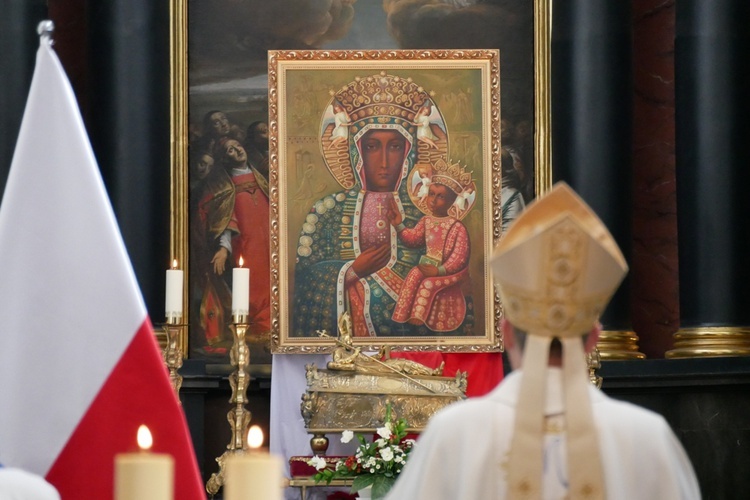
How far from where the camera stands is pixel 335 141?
8.05m

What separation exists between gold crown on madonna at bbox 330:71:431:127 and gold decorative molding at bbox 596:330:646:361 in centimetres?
191

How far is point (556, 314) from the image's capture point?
10.0 feet

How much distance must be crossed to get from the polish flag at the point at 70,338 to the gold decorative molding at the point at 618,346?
5164 mm

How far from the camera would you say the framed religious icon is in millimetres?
7941

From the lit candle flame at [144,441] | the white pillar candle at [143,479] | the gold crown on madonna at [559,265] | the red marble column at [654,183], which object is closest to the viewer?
the white pillar candle at [143,479]

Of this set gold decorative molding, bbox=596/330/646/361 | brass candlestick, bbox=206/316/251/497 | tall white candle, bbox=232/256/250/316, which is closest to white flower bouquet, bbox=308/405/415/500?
brass candlestick, bbox=206/316/251/497

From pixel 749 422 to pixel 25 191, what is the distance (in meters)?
5.19

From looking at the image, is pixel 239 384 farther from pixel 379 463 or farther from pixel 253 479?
pixel 253 479

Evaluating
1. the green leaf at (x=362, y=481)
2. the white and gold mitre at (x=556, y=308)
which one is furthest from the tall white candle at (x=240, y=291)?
the white and gold mitre at (x=556, y=308)

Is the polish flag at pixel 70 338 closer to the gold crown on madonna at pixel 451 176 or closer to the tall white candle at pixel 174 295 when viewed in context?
the tall white candle at pixel 174 295

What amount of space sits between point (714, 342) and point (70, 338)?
523cm

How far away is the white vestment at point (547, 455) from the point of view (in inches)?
116

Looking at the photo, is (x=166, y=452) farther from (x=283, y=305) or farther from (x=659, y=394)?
(x=659, y=394)

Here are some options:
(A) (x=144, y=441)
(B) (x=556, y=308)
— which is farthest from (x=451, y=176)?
(A) (x=144, y=441)
